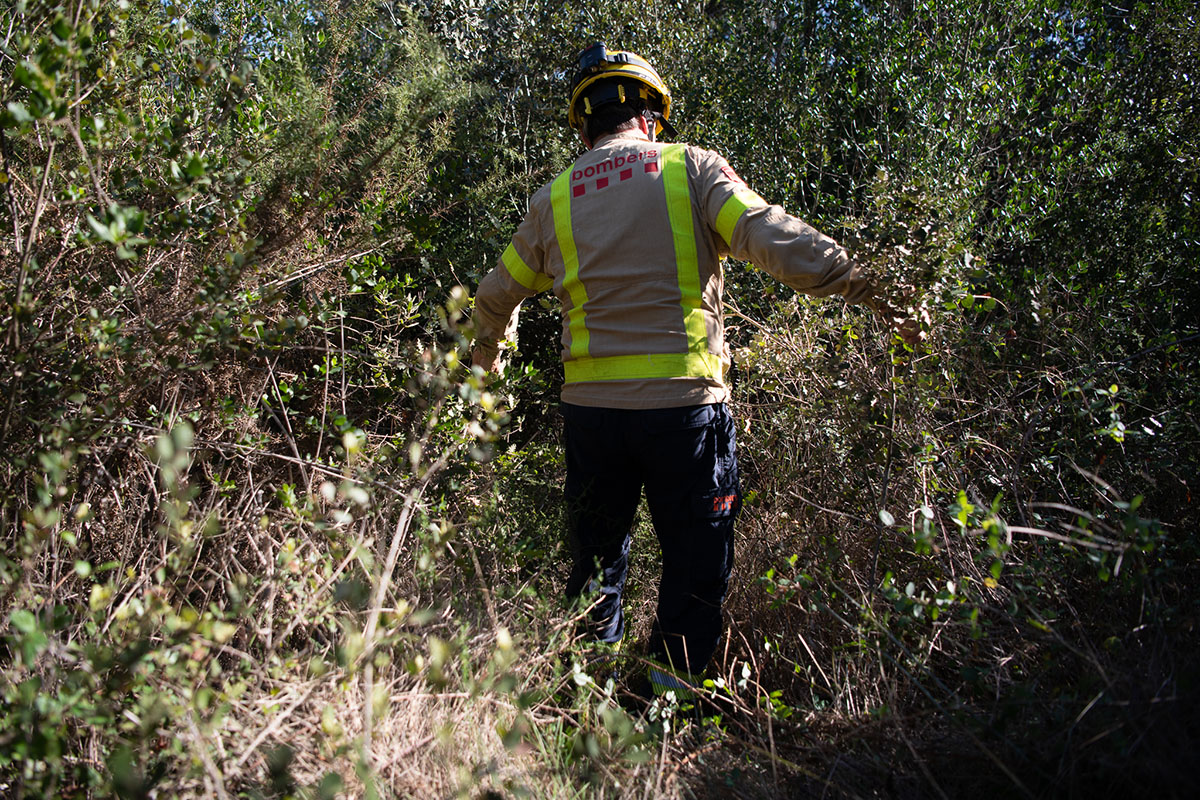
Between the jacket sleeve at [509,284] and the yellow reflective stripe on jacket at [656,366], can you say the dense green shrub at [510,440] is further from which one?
the yellow reflective stripe on jacket at [656,366]

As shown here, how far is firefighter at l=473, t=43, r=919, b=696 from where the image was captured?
2.30 meters

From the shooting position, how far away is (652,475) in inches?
94.7

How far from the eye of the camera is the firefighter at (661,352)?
2305mm

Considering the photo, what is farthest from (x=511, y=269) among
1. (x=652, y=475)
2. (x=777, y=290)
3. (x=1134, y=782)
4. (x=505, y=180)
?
(x=1134, y=782)

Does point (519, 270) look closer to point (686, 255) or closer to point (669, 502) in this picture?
point (686, 255)

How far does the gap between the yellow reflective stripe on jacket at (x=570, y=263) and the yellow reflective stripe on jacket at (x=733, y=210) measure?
1.68 feet

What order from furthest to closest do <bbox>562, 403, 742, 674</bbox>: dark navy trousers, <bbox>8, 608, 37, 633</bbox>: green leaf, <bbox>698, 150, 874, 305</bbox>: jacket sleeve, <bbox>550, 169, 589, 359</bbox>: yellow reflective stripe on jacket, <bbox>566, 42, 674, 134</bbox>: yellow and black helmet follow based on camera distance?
<bbox>566, 42, 674, 134</bbox>: yellow and black helmet
<bbox>550, 169, 589, 359</bbox>: yellow reflective stripe on jacket
<bbox>562, 403, 742, 674</bbox>: dark navy trousers
<bbox>698, 150, 874, 305</bbox>: jacket sleeve
<bbox>8, 608, 37, 633</bbox>: green leaf

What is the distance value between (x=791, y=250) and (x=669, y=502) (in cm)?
91

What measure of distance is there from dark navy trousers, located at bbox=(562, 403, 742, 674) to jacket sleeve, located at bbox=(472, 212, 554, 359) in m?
0.47

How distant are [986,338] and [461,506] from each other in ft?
7.47

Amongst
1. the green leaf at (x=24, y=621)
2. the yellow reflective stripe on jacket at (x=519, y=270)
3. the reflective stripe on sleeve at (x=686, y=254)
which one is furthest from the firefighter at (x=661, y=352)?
the green leaf at (x=24, y=621)

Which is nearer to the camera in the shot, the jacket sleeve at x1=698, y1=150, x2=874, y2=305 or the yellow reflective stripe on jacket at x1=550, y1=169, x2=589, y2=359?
the jacket sleeve at x1=698, y1=150, x2=874, y2=305

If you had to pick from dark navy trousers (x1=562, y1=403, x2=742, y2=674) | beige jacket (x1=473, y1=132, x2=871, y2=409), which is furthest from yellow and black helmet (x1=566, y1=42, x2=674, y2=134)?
dark navy trousers (x1=562, y1=403, x2=742, y2=674)

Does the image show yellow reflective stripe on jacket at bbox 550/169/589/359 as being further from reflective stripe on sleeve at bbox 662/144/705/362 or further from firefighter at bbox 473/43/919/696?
reflective stripe on sleeve at bbox 662/144/705/362
